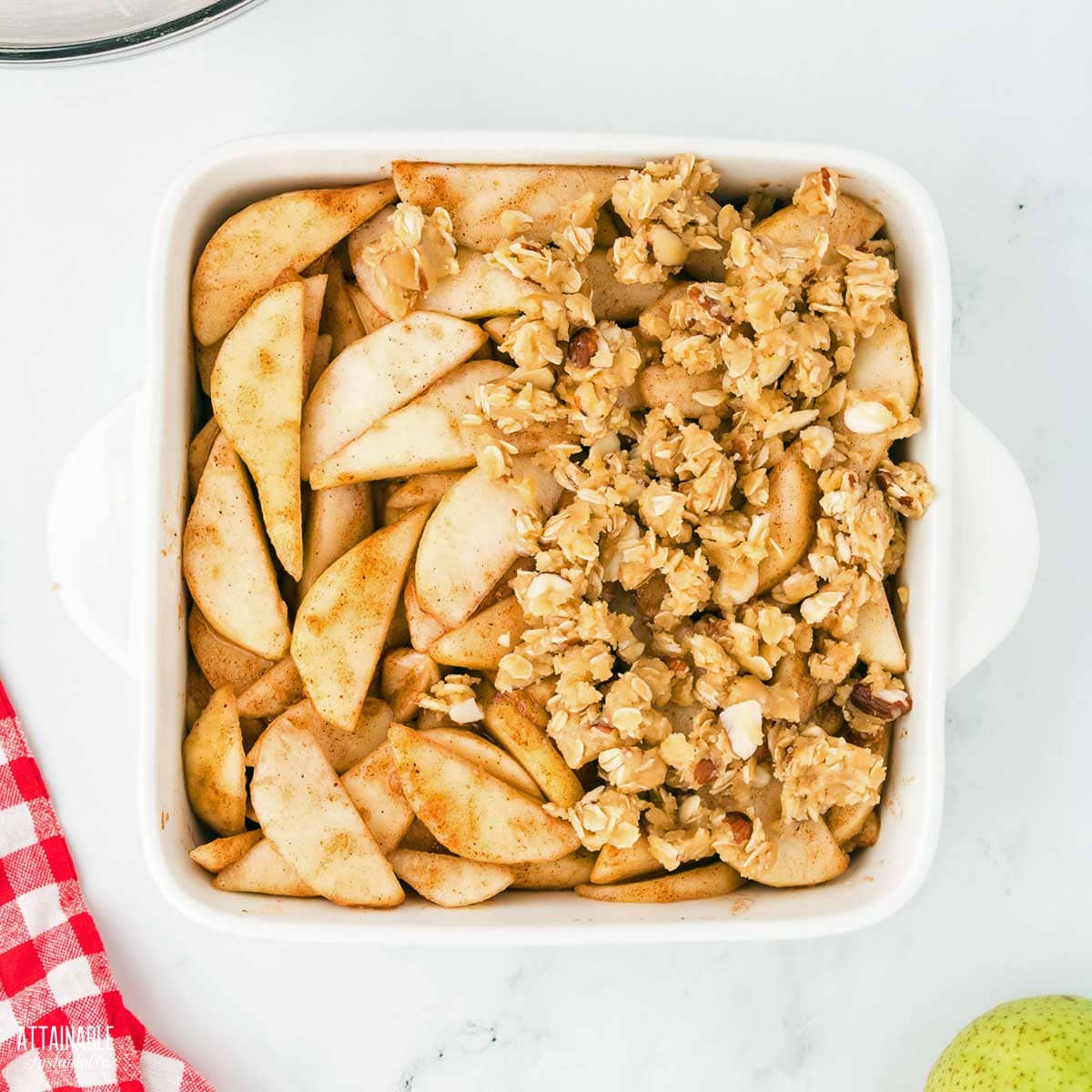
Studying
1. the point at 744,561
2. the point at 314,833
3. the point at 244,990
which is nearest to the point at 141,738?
the point at 314,833

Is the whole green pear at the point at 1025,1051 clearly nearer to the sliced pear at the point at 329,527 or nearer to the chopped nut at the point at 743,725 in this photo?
the chopped nut at the point at 743,725

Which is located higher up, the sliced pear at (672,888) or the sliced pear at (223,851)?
the sliced pear at (223,851)

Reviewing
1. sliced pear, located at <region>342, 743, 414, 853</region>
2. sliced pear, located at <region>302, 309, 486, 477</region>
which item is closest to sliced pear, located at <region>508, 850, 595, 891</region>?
sliced pear, located at <region>342, 743, 414, 853</region>

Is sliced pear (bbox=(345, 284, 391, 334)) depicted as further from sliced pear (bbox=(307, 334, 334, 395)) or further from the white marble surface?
the white marble surface

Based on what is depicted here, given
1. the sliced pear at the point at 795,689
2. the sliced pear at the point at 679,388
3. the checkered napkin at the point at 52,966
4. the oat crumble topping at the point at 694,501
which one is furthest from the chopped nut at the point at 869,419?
the checkered napkin at the point at 52,966

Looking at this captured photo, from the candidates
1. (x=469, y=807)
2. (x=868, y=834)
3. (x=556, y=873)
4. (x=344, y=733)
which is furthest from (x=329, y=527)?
(x=868, y=834)
